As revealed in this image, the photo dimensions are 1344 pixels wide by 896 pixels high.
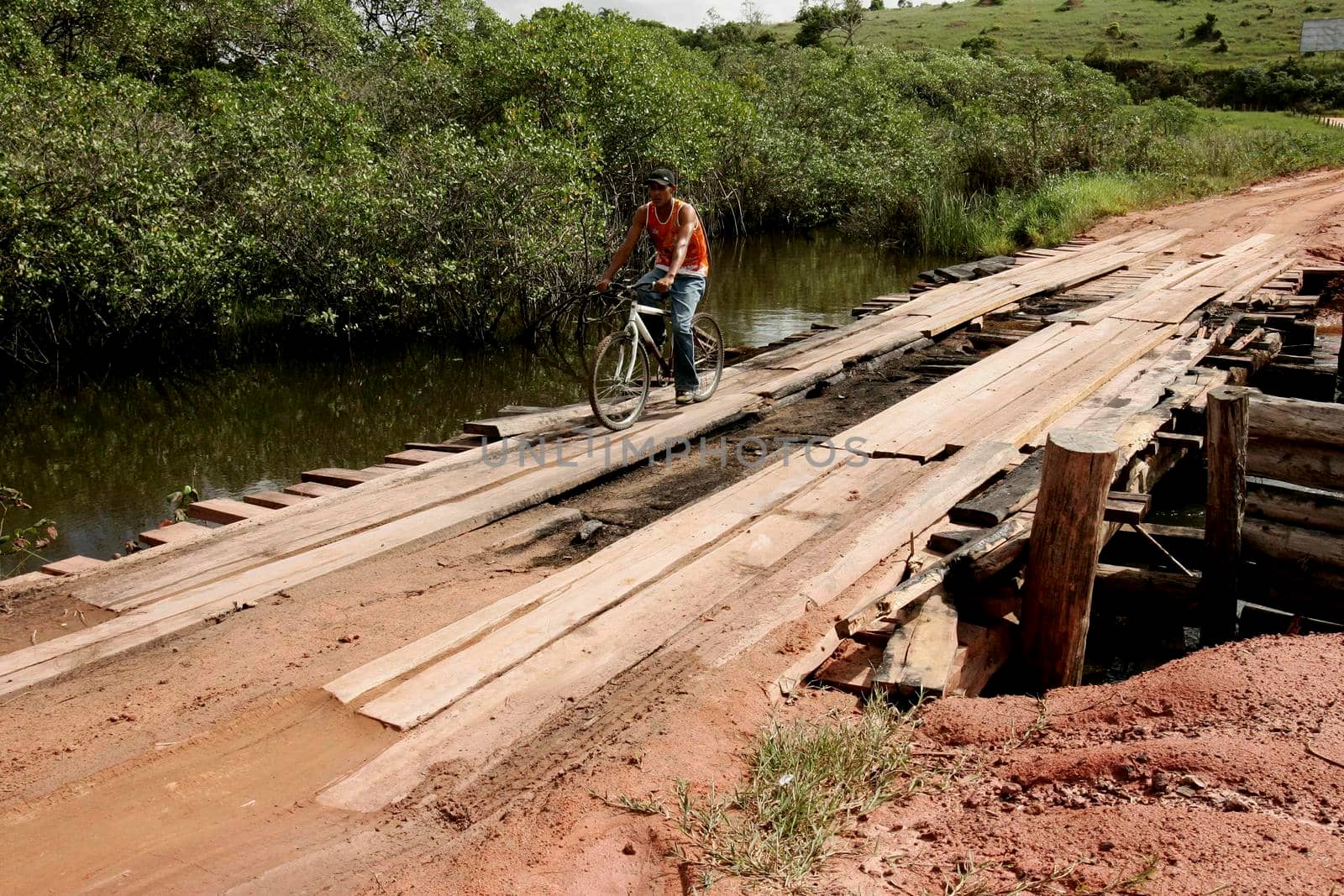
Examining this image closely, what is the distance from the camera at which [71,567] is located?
4.91 metres

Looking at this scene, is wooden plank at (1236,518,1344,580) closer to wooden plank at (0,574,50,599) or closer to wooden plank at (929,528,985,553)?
wooden plank at (929,528,985,553)

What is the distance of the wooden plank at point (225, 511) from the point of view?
18.7 ft

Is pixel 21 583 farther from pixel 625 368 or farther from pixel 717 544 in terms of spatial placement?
pixel 625 368

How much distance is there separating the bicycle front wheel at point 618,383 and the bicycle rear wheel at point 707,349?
2.33ft

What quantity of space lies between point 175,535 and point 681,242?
3.95 m

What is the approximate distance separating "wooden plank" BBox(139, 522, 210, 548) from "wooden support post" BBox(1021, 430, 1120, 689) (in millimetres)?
4184

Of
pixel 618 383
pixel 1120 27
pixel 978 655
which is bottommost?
pixel 978 655

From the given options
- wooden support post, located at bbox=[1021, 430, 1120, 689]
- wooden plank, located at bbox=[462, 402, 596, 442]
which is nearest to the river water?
wooden plank, located at bbox=[462, 402, 596, 442]

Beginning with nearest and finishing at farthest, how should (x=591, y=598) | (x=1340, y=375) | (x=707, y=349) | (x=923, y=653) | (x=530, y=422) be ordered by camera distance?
1. (x=923, y=653)
2. (x=591, y=598)
3. (x=530, y=422)
4. (x=707, y=349)
5. (x=1340, y=375)

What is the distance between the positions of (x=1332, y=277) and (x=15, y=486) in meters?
15.6

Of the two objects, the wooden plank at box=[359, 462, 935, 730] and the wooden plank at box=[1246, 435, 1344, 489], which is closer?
the wooden plank at box=[359, 462, 935, 730]

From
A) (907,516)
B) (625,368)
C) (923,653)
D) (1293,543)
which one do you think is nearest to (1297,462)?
(1293,543)

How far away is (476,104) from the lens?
17.7 m

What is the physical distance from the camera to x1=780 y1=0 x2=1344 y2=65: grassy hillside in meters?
48.6
